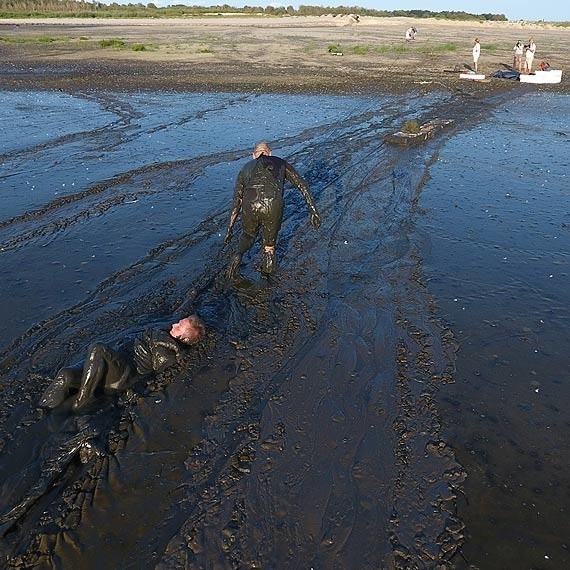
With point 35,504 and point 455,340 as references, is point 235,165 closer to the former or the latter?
point 455,340

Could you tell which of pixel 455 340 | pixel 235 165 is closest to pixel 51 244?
pixel 235 165

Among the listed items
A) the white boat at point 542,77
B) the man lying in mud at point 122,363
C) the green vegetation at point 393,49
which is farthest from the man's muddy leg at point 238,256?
the green vegetation at point 393,49

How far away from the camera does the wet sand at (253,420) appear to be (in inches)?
162

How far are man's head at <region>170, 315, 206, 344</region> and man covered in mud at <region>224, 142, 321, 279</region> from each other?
184 centimetres

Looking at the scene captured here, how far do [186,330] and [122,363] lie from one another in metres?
0.85

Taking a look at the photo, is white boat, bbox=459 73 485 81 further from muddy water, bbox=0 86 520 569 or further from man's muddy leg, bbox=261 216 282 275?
man's muddy leg, bbox=261 216 282 275

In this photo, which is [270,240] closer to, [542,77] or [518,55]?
[542,77]

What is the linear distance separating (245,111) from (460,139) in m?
8.08

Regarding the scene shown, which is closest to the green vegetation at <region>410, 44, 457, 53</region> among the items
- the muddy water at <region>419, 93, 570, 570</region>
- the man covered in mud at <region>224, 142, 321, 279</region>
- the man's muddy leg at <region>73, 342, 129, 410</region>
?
the muddy water at <region>419, 93, 570, 570</region>

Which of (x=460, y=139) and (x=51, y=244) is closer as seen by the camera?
(x=51, y=244)

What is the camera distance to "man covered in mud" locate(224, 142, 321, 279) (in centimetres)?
790

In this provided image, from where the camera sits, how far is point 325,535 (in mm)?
4148

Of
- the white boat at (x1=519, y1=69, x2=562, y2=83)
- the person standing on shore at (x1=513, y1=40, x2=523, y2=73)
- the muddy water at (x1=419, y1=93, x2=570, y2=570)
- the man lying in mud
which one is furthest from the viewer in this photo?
the person standing on shore at (x1=513, y1=40, x2=523, y2=73)

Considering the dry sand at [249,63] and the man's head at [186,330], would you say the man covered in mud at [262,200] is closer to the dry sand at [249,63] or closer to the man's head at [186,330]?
the man's head at [186,330]
